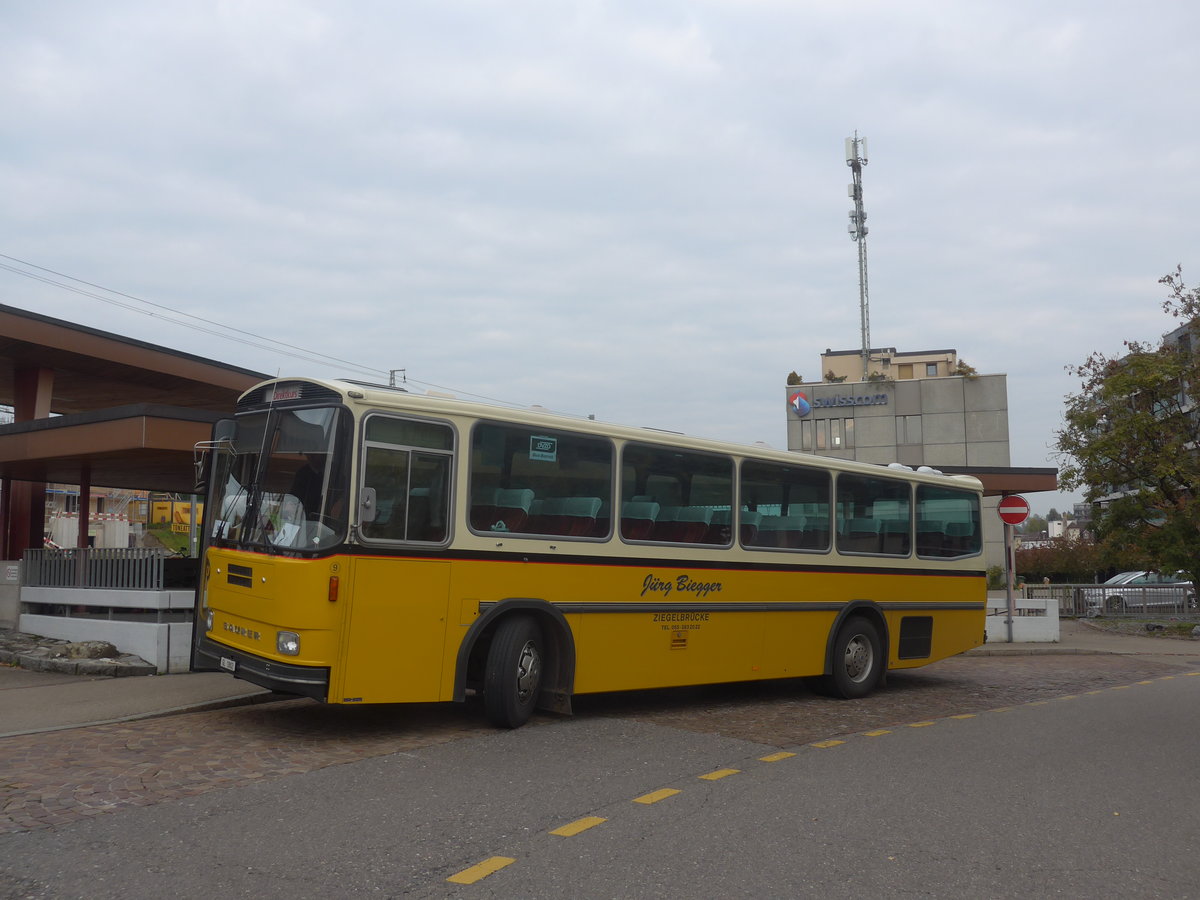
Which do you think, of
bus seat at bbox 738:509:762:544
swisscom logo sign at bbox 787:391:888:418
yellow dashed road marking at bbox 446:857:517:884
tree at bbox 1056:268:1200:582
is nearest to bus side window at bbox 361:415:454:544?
yellow dashed road marking at bbox 446:857:517:884

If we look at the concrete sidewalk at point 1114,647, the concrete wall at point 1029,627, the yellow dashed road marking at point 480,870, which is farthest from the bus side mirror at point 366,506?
the concrete wall at point 1029,627

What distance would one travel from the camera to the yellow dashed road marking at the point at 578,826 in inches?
229

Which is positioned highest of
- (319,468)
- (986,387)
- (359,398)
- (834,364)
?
(834,364)

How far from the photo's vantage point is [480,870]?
5.12 metres

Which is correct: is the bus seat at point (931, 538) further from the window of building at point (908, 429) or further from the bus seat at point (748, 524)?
the window of building at point (908, 429)

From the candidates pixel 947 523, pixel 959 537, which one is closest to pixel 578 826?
pixel 947 523

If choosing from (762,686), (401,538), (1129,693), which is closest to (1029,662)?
(1129,693)

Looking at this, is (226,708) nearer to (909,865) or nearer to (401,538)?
(401,538)

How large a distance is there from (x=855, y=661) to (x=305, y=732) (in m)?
6.60

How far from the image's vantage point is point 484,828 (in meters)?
5.88

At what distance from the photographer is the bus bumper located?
7863 mm

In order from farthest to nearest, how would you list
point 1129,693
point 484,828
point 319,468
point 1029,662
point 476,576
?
point 1029,662 → point 1129,693 → point 476,576 → point 319,468 → point 484,828

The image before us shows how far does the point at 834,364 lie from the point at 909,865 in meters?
79.0

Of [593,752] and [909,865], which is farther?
[593,752]
